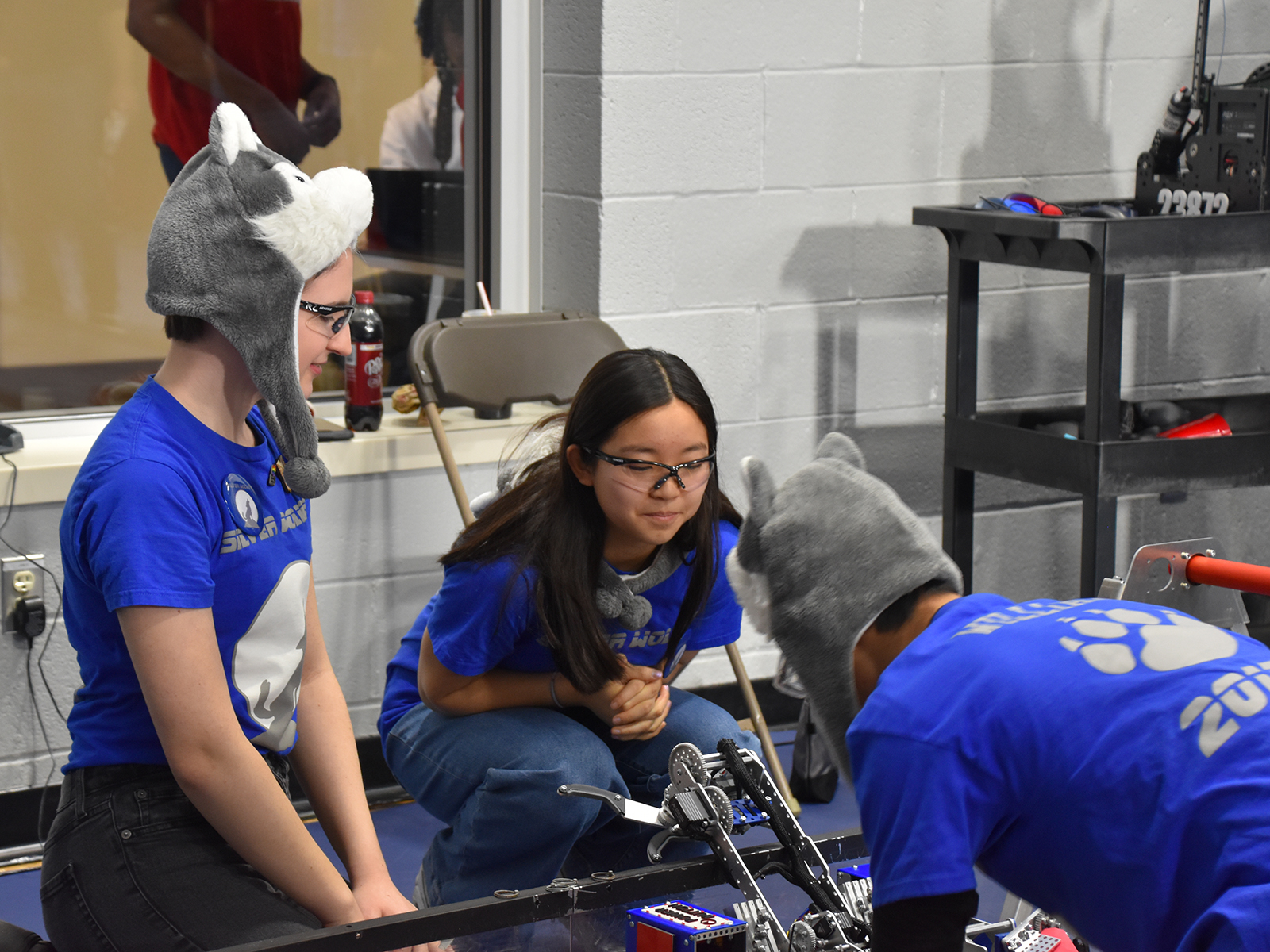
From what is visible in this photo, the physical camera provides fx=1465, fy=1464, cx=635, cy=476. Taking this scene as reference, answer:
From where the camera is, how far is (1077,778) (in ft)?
3.58

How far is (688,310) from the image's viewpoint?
3.28m

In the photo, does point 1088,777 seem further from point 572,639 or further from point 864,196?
point 864,196

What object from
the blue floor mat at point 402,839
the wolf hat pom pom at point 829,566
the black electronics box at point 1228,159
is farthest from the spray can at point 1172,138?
the wolf hat pom pom at point 829,566

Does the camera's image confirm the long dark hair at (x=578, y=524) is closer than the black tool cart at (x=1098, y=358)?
Yes

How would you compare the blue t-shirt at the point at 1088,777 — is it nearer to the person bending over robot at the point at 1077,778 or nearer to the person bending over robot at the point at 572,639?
the person bending over robot at the point at 1077,778

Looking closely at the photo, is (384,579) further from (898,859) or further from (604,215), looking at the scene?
(898,859)

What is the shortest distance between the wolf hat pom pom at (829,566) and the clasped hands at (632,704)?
0.81 meters

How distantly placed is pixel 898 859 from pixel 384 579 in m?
2.11

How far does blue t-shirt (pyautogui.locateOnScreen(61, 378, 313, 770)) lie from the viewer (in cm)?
153

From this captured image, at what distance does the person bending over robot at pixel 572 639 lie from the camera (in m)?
2.04

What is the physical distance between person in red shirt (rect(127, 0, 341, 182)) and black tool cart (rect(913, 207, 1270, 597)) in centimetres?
135

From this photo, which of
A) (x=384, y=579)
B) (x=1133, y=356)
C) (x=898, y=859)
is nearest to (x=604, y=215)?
(x=384, y=579)

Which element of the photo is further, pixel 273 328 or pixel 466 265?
pixel 466 265

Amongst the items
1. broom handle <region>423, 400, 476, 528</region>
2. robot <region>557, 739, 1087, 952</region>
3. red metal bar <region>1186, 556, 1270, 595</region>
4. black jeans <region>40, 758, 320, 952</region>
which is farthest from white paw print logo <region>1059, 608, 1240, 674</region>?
broom handle <region>423, 400, 476, 528</region>
